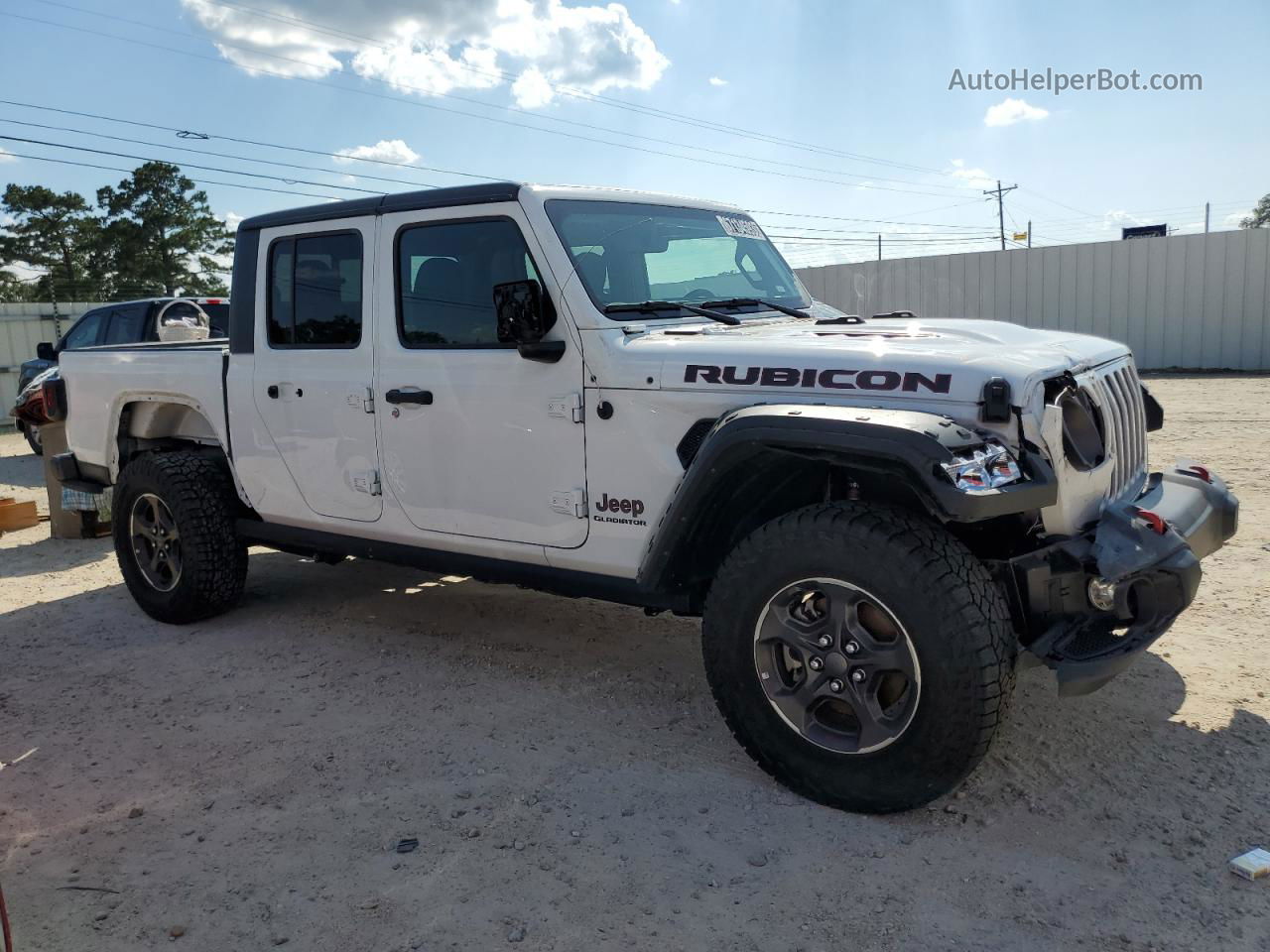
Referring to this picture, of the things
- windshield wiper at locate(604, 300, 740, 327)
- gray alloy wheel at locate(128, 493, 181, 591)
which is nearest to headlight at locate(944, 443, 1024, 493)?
windshield wiper at locate(604, 300, 740, 327)

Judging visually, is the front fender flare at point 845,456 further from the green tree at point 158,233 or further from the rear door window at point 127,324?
the green tree at point 158,233

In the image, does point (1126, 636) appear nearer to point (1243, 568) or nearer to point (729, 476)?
point (729, 476)

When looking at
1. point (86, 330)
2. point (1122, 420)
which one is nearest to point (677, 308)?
point (1122, 420)

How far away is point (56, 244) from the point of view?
33469 mm

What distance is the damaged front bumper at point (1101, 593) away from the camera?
9.28ft

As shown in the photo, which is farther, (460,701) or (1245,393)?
(1245,393)

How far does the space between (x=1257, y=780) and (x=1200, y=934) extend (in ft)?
3.13

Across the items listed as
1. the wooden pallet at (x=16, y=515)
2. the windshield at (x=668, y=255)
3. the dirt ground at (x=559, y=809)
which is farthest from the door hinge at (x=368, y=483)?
the wooden pallet at (x=16, y=515)

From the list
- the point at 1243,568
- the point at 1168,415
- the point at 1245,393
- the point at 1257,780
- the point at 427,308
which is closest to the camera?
Answer: the point at 1257,780

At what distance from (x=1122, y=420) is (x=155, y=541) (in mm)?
4740

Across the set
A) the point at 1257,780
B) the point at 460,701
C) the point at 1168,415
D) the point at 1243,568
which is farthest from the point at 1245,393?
the point at 460,701

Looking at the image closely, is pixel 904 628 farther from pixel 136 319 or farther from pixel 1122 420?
pixel 136 319

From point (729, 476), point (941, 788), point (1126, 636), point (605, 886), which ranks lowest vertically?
point (605, 886)

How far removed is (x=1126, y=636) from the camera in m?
2.86
